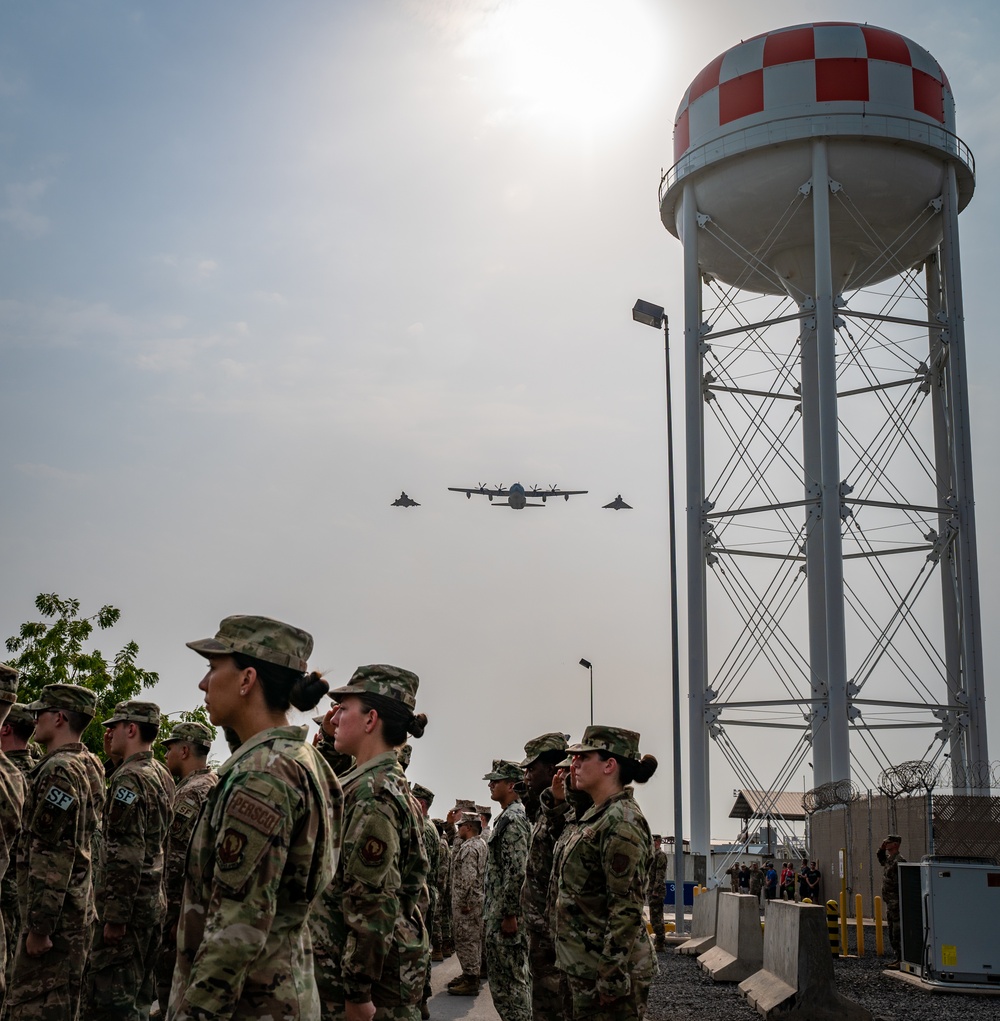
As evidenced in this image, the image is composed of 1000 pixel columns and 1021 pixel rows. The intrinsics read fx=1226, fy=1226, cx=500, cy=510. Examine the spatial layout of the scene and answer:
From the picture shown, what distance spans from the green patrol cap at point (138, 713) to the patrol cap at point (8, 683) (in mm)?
1676

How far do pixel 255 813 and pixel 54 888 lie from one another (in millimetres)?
3470

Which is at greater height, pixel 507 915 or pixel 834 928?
pixel 507 915

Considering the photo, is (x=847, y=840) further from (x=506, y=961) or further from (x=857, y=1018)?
(x=506, y=961)

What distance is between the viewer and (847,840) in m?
23.9

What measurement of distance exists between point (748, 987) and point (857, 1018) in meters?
2.22

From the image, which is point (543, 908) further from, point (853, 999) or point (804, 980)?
point (853, 999)

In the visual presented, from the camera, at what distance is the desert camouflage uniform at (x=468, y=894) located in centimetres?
1482

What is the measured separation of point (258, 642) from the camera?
4191mm

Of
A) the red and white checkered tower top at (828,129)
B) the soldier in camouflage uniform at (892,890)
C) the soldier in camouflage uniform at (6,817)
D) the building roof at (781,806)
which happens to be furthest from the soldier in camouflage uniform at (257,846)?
the building roof at (781,806)

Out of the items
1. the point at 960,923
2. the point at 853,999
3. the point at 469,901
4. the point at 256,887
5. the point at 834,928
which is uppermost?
the point at 256,887

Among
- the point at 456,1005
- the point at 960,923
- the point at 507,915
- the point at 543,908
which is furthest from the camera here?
the point at 960,923

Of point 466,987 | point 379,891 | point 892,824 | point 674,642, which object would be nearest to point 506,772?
point 466,987

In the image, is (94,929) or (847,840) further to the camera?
(847,840)

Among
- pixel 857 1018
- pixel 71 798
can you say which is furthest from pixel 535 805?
pixel 71 798
